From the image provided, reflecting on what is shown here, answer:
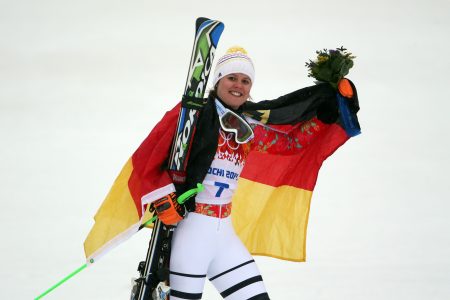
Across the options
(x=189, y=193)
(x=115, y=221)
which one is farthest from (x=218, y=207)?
(x=115, y=221)

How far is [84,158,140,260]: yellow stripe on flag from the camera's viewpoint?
3127 mm

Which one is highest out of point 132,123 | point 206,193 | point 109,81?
point 109,81

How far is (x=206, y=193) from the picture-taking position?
10.3 feet

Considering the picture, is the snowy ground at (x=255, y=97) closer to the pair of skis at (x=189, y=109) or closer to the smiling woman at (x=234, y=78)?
the pair of skis at (x=189, y=109)

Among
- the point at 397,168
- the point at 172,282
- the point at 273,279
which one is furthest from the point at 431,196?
the point at 172,282

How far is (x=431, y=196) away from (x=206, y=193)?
2.94m

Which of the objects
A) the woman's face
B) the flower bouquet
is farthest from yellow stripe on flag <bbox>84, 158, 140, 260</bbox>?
the flower bouquet

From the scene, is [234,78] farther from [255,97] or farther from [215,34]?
[255,97]

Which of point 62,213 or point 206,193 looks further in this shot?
point 62,213

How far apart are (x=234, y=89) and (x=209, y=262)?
736mm

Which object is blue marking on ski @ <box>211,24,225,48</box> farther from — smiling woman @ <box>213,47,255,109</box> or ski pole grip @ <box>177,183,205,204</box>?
ski pole grip @ <box>177,183,205,204</box>

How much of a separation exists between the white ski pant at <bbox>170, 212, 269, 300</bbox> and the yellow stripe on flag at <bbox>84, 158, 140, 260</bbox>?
8.0 inches

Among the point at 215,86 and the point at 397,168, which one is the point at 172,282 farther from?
the point at 397,168

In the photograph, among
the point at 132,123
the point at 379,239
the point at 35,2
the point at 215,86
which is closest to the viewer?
the point at 215,86
